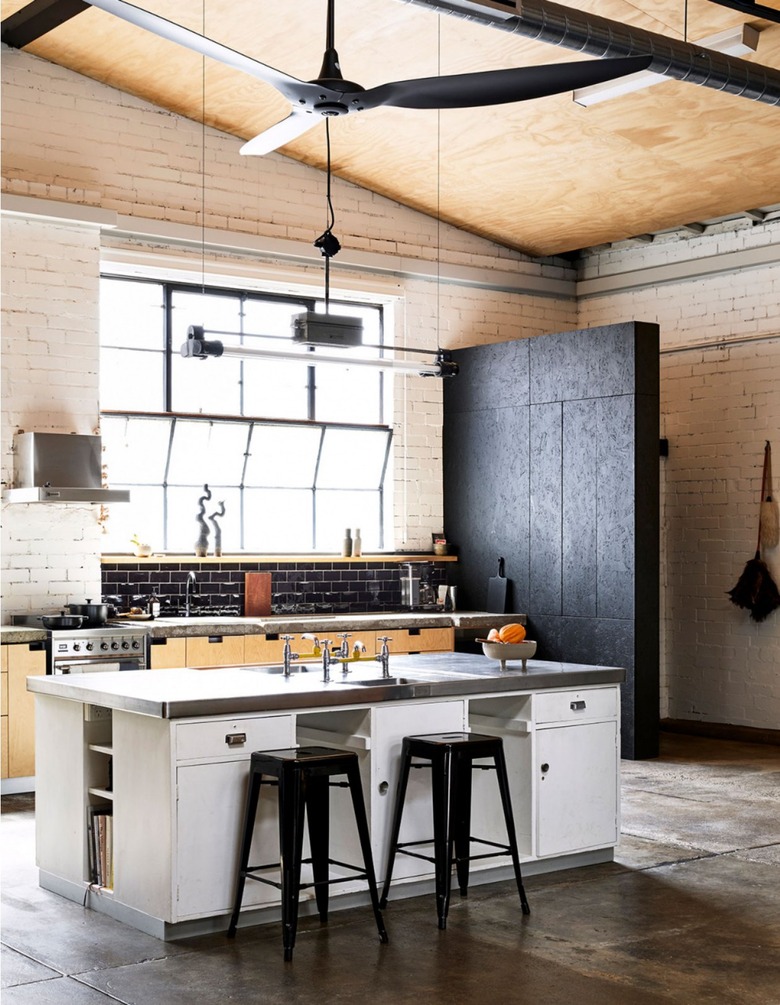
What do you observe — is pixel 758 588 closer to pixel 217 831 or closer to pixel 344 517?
pixel 344 517

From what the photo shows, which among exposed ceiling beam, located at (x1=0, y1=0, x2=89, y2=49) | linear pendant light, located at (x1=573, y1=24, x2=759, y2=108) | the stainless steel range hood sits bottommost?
the stainless steel range hood

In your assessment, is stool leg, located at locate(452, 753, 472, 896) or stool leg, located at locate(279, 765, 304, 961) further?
stool leg, located at locate(452, 753, 472, 896)

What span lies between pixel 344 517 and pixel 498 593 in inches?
57.0

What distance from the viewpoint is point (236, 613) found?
9773mm

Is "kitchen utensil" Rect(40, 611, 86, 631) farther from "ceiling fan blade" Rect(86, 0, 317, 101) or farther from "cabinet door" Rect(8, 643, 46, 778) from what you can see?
"ceiling fan blade" Rect(86, 0, 317, 101)

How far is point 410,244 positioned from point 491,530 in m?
2.56

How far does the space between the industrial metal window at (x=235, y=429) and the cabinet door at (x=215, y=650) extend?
1.24 meters

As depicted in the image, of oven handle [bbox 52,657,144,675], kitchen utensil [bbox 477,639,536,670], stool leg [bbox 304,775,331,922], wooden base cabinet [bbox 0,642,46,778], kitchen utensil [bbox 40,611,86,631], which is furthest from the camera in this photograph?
kitchen utensil [bbox 40,611,86,631]

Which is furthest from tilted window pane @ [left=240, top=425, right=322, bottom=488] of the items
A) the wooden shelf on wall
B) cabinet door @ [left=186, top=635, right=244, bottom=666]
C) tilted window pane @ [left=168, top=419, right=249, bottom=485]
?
cabinet door @ [left=186, top=635, right=244, bottom=666]

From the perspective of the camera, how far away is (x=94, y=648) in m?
8.15

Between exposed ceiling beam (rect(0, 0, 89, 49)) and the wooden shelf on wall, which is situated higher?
exposed ceiling beam (rect(0, 0, 89, 49))

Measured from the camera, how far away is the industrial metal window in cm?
960

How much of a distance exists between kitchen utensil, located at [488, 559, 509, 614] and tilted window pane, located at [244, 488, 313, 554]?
60.4 inches

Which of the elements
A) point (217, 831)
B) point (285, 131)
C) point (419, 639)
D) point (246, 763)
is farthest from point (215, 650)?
point (285, 131)
